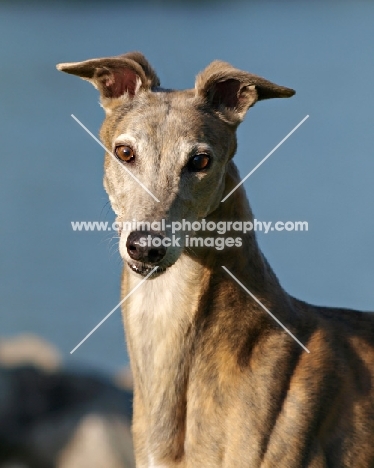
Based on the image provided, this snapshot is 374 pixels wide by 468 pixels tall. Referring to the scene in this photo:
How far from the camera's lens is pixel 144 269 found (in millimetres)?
4426

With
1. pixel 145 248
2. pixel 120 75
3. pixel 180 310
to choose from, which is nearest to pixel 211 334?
pixel 180 310

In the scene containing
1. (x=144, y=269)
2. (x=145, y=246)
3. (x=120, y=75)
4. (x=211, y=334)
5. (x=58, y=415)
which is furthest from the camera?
(x=58, y=415)

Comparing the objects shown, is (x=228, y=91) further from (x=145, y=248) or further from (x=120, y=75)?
(x=145, y=248)

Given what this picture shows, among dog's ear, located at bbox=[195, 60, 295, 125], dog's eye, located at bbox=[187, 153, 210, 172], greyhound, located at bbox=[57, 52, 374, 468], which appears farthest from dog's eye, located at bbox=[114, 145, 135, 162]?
dog's ear, located at bbox=[195, 60, 295, 125]

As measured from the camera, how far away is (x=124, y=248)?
4.37 m

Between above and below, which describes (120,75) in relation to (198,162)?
above

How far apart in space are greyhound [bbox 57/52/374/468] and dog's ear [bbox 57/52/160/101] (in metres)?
0.02

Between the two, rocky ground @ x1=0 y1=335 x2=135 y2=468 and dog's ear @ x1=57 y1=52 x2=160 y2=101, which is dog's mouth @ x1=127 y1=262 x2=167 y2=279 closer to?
dog's ear @ x1=57 y1=52 x2=160 y2=101

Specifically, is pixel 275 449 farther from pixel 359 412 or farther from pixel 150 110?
pixel 150 110

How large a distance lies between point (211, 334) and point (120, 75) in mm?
1540

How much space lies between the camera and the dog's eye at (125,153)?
184 inches

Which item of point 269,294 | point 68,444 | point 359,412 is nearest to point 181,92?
point 269,294

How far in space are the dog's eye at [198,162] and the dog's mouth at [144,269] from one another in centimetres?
56

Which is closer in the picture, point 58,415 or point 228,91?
point 228,91
